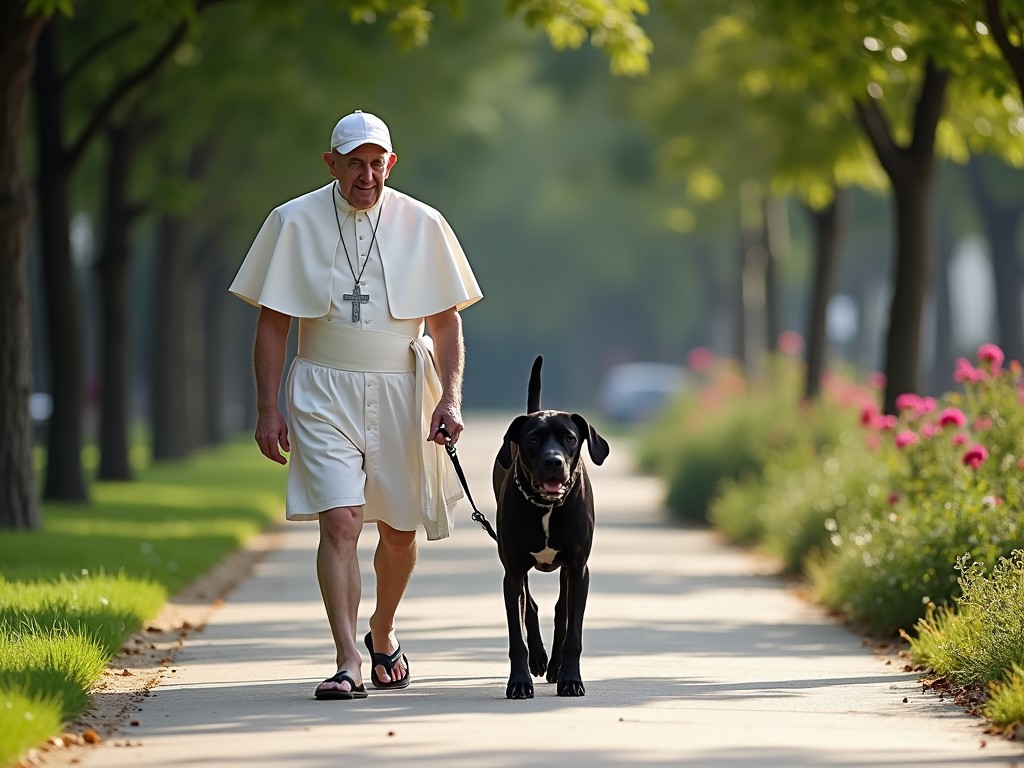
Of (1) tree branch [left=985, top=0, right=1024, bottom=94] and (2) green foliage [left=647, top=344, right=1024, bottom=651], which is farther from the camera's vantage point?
(1) tree branch [left=985, top=0, right=1024, bottom=94]

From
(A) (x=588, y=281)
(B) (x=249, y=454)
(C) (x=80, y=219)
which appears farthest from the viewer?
(A) (x=588, y=281)

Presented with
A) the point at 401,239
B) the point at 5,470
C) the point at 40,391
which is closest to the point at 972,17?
the point at 401,239

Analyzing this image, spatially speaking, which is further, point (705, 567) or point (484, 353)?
point (484, 353)

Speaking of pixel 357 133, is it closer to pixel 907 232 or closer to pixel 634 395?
pixel 907 232

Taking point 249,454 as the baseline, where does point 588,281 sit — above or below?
above

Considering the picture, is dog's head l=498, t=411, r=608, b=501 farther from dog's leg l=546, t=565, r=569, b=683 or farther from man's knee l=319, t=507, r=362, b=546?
dog's leg l=546, t=565, r=569, b=683

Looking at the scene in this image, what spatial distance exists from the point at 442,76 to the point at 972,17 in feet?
66.5

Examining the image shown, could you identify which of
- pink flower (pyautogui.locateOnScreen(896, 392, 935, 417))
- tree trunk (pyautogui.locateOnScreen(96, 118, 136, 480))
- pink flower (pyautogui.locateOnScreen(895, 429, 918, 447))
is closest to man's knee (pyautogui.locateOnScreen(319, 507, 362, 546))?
pink flower (pyautogui.locateOnScreen(895, 429, 918, 447))

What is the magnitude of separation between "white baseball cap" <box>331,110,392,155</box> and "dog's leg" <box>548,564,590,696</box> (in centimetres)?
193

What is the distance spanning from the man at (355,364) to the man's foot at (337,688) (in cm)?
3

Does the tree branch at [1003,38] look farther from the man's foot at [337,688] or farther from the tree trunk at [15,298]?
the tree trunk at [15,298]

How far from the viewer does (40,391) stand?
54.3m

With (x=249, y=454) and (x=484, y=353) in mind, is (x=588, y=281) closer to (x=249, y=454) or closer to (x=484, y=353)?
(x=484, y=353)

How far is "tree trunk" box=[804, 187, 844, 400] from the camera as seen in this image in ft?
75.4
